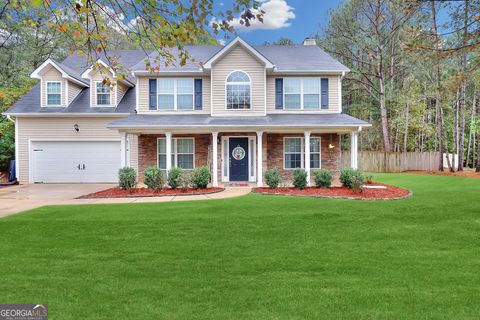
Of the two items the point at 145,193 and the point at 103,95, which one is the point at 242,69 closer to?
the point at 145,193

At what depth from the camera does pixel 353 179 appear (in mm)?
12922

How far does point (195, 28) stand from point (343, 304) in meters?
4.13

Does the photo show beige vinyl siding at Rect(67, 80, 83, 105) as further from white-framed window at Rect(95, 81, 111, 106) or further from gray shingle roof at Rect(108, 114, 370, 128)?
gray shingle roof at Rect(108, 114, 370, 128)

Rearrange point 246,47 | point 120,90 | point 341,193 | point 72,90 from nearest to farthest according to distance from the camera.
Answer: point 341,193
point 246,47
point 72,90
point 120,90

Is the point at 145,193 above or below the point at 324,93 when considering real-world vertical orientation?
below

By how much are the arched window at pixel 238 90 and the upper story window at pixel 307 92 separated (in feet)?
6.79

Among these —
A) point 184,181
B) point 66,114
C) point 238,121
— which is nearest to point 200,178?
point 184,181

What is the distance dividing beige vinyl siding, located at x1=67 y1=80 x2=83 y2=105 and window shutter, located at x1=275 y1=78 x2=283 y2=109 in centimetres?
1121

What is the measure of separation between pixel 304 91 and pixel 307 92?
0.16m

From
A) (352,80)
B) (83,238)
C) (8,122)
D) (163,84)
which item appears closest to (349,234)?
(83,238)

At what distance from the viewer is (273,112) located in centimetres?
1712

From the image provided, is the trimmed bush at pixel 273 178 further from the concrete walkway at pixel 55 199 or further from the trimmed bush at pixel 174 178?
the trimmed bush at pixel 174 178

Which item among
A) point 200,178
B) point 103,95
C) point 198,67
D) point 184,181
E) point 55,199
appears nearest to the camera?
point 55,199

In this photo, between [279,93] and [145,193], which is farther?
[279,93]
